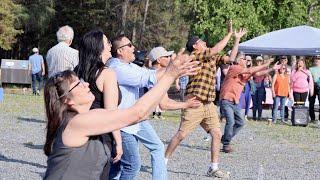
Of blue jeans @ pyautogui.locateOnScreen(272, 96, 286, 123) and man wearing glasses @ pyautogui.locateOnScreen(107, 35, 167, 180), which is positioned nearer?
man wearing glasses @ pyautogui.locateOnScreen(107, 35, 167, 180)

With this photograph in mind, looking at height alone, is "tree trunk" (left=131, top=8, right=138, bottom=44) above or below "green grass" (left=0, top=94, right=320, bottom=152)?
above

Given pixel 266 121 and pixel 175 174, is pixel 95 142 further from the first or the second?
pixel 266 121

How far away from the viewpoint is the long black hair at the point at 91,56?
5.68 meters

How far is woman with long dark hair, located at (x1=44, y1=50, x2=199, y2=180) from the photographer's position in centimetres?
389

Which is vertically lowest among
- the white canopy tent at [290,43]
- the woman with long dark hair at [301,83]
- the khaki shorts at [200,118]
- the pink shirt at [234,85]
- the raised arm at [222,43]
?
the woman with long dark hair at [301,83]

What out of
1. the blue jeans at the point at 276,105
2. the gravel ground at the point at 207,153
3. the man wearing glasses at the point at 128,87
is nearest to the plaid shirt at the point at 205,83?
the gravel ground at the point at 207,153

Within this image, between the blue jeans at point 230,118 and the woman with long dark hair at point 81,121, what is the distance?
23.8ft

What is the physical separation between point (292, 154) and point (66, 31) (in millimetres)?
5137

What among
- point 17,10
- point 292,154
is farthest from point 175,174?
point 17,10

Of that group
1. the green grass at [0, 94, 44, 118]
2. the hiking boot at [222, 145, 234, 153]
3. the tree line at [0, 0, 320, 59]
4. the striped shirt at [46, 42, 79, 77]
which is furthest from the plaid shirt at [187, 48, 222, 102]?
the tree line at [0, 0, 320, 59]

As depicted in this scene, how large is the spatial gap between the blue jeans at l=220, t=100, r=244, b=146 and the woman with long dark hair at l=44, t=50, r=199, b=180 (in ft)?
23.8

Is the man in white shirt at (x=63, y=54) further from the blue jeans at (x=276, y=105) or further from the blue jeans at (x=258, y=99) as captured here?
the blue jeans at (x=258, y=99)

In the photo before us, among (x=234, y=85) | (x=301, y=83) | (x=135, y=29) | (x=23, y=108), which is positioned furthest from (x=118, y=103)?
(x=135, y=29)

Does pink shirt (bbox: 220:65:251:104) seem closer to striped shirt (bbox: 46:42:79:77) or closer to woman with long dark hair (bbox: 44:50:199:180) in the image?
striped shirt (bbox: 46:42:79:77)
